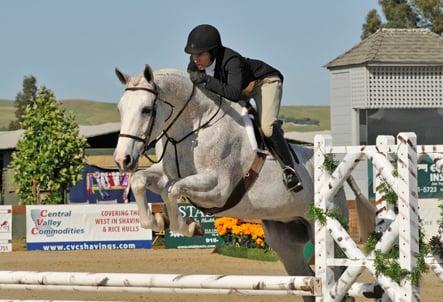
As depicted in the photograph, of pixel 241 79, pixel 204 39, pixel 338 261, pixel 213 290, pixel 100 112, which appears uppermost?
pixel 204 39

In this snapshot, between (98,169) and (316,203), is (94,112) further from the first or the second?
(316,203)

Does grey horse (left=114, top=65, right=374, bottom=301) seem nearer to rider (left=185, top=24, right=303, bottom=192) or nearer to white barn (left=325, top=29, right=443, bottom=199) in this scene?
rider (left=185, top=24, right=303, bottom=192)

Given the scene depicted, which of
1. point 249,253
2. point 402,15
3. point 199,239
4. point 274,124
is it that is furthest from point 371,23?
point 274,124

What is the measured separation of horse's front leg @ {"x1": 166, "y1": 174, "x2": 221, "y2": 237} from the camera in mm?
8016

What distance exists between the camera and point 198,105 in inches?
337

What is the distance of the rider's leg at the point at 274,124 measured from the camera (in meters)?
8.75

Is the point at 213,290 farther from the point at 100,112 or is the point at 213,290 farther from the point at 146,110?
the point at 100,112

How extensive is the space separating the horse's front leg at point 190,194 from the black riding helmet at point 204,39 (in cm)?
99

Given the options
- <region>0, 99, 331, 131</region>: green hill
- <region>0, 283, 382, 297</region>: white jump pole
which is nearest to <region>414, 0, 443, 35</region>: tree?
<region>0, 283, 382, 297</region>: white jump pole

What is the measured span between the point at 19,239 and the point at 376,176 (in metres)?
18.4

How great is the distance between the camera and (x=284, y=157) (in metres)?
8.80

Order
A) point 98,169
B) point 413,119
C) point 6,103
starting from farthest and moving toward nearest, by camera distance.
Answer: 1. point 6,103
2. point 98,169
3. point 413,119

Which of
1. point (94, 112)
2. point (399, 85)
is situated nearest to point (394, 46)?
point (399, 85)

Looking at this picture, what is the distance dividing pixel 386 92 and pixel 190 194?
23.2 metres
